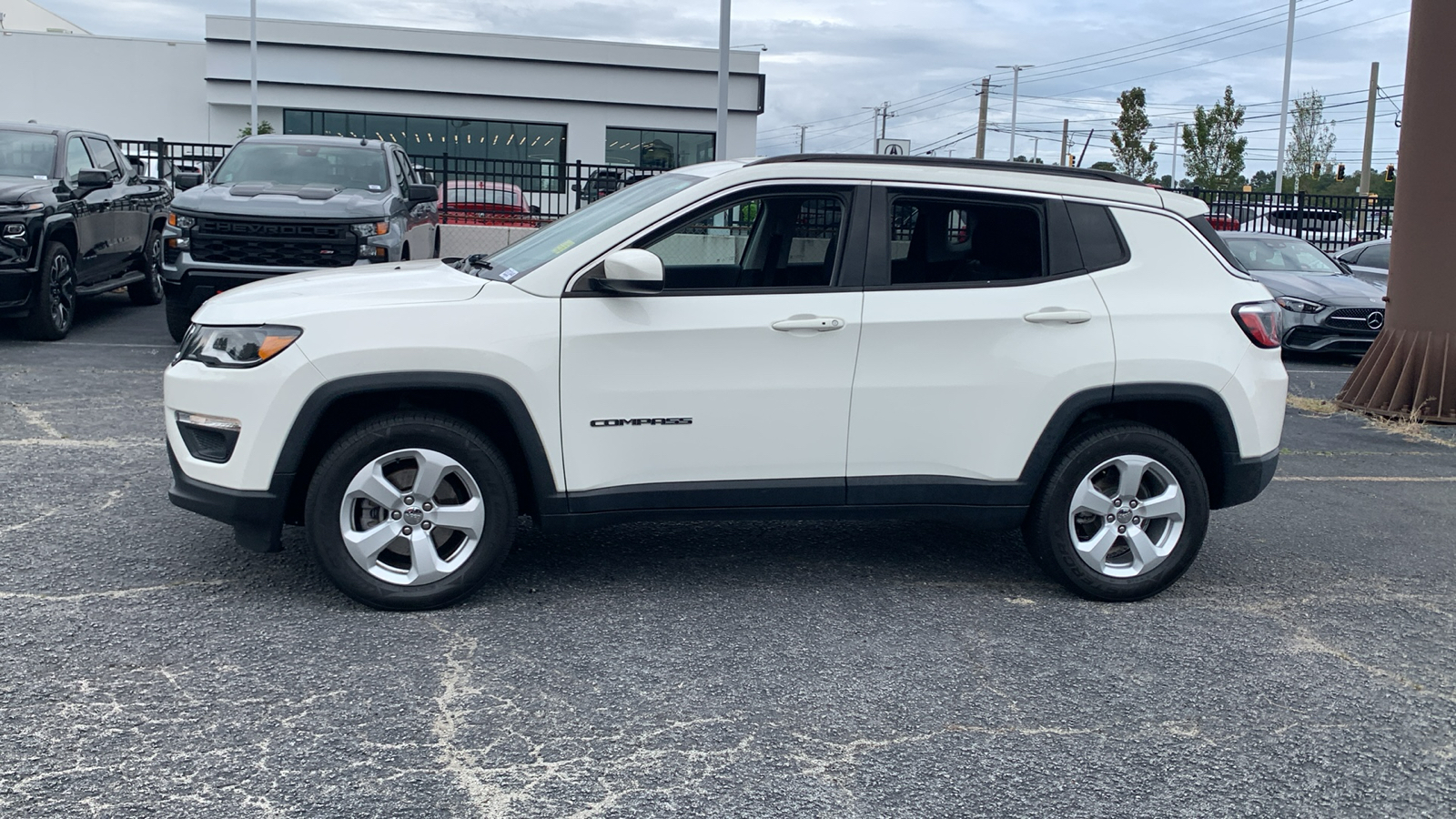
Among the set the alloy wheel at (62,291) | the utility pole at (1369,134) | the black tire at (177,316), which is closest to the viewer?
the black tire at (177,316)

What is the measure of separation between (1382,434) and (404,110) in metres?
49.7

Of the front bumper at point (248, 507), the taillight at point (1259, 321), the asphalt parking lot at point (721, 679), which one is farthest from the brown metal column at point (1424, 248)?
the front bumper at point (248, 507)

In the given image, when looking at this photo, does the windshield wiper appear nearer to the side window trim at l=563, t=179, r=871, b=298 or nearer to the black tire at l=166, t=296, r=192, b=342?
the side window trim at l=563, t=179, r=871, b=298

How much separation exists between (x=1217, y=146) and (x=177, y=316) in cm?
4824

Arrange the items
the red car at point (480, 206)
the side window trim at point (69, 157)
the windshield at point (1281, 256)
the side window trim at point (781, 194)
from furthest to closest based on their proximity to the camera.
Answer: the red car at point (480, 206), the windshield at point (1281, 256), the side window trim at point (69, 157), the side window trim at point (781, 194)

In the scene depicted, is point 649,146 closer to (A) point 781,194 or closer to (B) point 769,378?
(A) point 781,194

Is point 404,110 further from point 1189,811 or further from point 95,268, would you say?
point 1189,811

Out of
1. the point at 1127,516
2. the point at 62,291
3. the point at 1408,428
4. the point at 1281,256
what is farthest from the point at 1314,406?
the point at 62,291

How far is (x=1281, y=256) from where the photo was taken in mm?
15844

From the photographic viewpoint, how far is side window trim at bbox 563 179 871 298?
15.9ft

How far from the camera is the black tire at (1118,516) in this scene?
17.0 feet

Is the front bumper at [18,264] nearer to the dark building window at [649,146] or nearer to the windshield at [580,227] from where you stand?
the windshield at [580,227]

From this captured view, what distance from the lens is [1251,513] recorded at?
→ 7.01 m

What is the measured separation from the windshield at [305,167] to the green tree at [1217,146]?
149 feet
